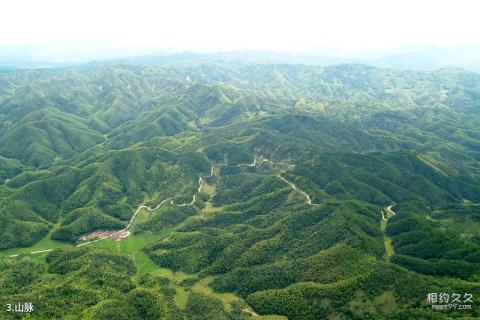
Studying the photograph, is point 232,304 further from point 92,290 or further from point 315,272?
point 92,290

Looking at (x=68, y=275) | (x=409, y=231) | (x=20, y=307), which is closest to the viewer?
(x=20, y=307)

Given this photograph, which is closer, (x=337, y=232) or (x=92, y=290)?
(x=92, y=290)

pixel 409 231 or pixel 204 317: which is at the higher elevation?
pixel 409 231

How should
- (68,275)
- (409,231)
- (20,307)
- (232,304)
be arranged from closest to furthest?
(20,307), (232,304), (68,275), (409,231)

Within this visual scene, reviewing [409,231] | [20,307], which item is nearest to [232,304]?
[20,307]

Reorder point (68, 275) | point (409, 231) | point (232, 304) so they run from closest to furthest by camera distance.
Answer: point (232, 304), point (68, 275), point (409, 231)

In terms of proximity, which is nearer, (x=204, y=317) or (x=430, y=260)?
(x=204, y=317)

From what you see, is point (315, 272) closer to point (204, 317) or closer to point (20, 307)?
point (204, 317)

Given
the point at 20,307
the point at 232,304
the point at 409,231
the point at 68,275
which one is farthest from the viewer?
the point at 409,231

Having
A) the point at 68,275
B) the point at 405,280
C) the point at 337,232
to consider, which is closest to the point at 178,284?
the point at 68,275
